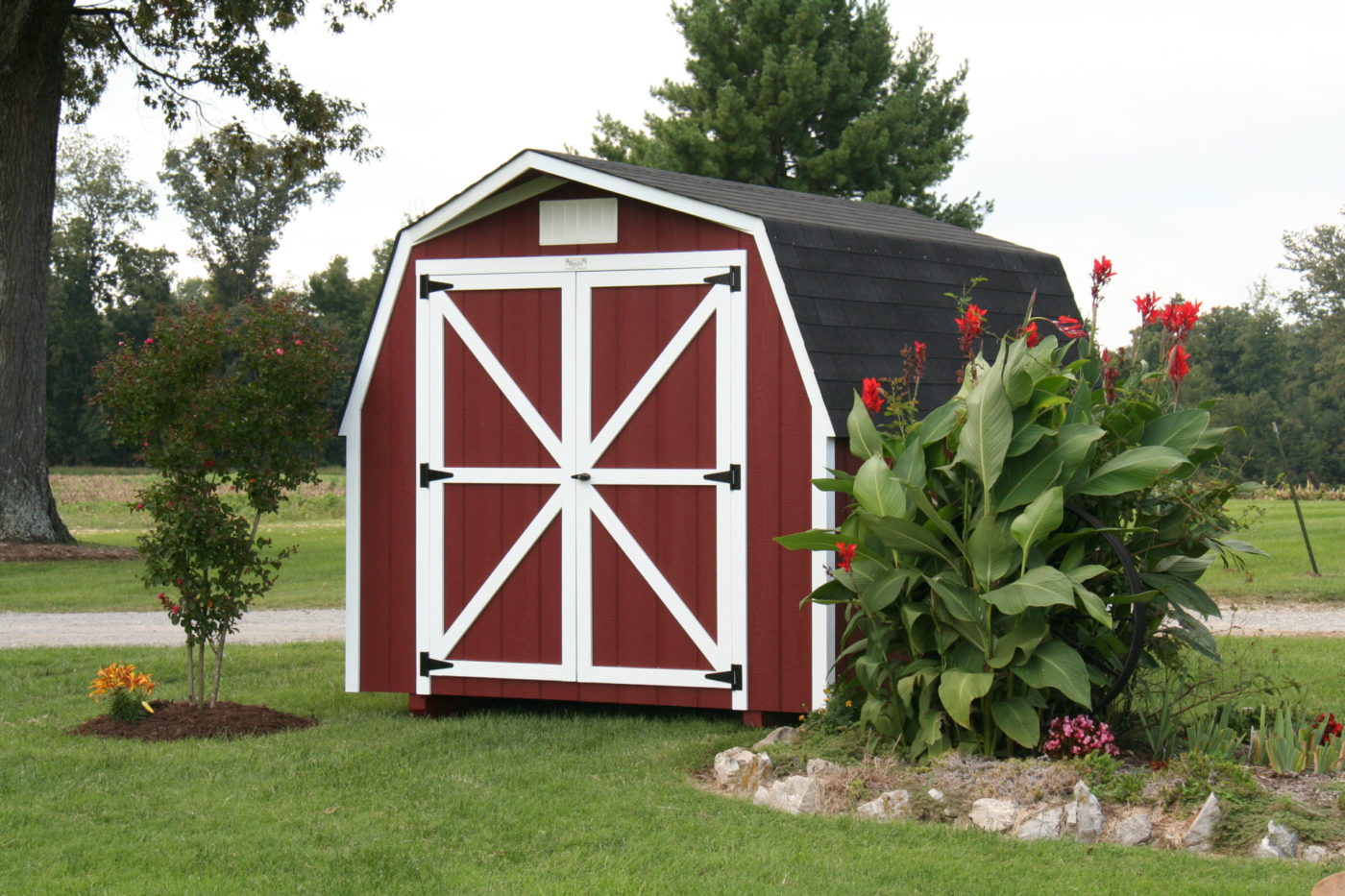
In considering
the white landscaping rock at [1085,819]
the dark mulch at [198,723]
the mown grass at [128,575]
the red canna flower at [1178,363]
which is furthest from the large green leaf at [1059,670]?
the mown grass at [128,575]

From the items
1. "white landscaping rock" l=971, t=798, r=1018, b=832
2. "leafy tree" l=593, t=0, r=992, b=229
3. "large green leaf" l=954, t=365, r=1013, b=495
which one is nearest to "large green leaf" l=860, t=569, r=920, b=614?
"large green leaf" l=954, t=365, r=1013, b=495

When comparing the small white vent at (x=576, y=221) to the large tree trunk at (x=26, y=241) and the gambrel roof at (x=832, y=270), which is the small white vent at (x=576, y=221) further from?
the large tree trunk at (x=26, y=241)

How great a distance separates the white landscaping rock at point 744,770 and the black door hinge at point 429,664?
2.17m

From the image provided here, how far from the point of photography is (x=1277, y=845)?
4.95m

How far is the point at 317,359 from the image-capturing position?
311 inches

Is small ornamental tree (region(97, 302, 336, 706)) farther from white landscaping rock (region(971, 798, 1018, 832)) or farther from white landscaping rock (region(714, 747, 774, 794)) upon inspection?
white landscaping rock (region(971, 798, 1018, 832))

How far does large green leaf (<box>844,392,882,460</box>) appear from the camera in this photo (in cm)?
632

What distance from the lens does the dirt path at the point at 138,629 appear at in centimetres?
1185

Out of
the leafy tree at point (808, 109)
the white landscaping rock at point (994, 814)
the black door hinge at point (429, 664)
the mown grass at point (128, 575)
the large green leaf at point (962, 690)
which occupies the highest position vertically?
the leafy tree at point (808, 109)

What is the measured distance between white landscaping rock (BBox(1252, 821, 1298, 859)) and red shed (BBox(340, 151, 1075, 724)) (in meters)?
2.58

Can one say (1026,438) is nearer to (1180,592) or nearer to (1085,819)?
(1180,592)

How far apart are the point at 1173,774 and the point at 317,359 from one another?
4.71 meters

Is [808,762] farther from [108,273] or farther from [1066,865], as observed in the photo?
[108,273]

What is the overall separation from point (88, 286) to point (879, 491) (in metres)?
49.1
